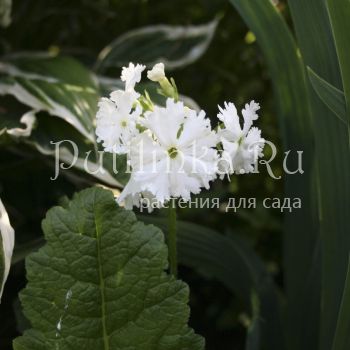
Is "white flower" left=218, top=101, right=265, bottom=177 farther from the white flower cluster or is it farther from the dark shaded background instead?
the dark shaded background

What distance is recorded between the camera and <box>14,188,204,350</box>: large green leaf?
591mm

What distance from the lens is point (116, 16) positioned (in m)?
1.48

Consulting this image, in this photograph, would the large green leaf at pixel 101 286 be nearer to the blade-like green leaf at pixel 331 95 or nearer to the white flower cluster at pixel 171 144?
the white flower cluster at pixel 171 144

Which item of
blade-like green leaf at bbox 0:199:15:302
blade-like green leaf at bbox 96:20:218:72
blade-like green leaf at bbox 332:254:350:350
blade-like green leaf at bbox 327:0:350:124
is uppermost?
blade-like green leaf at bbox 96:20:218:72

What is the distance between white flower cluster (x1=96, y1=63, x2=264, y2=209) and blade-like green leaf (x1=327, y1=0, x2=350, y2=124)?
0.12m

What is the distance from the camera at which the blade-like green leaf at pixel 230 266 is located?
38.1 inches

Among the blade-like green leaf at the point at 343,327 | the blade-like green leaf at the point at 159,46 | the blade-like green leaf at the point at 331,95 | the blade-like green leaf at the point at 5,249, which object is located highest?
the blade-like green leaf at the point at 159,46

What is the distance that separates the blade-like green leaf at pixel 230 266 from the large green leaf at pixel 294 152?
3 centimetres

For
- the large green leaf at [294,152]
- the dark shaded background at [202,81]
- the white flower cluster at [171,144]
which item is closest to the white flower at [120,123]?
the white flower cluster at [171,144]

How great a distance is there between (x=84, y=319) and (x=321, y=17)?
427 mm

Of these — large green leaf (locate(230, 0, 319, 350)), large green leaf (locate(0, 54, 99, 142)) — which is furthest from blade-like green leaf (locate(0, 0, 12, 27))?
large green leaf (locate(230, 0, 319, 350))

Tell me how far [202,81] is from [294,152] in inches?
25.5

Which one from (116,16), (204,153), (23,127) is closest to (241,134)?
(204,153)

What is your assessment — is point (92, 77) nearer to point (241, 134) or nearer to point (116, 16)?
point (116, 16)
